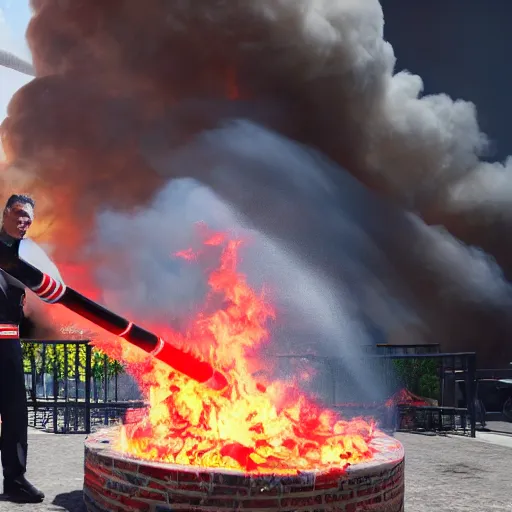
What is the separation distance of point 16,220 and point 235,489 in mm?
3091

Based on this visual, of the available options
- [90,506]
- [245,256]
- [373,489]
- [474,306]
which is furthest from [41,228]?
[373,489]

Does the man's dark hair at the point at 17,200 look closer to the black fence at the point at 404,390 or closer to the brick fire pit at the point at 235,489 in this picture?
the brick fire pit at the point at 235,489

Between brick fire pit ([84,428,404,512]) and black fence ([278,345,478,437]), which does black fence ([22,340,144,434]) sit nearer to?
black fence ([278,345,478,437])

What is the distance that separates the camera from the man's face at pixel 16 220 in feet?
17.9

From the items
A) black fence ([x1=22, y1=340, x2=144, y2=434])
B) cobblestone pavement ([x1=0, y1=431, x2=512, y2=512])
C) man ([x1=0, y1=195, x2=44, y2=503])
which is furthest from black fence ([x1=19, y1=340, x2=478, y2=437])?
man ([x1=0, y1=195, x2=44, y2=503])

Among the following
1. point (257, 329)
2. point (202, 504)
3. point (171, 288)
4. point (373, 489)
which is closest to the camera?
point (202, 504)

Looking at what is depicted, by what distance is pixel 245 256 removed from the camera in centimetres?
2706

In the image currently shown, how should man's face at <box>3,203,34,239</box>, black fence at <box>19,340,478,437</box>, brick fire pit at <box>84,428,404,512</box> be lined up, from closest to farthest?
brick fire pit at <box>84,428,404,512</box>, man's face at <box>3,203,34,239</box>, black fence at <box>19,340,478,437</box>

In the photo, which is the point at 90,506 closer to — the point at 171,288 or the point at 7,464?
the point at 7,464

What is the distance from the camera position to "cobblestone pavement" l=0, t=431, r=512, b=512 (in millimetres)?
6043

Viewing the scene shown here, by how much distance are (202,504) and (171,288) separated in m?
20.6

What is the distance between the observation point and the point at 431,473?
773 centimetres

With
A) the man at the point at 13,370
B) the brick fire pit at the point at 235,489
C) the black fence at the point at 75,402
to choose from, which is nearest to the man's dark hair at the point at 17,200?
the man at the point at 13,370

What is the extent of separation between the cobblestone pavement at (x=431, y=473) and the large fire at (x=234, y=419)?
3.29ft
